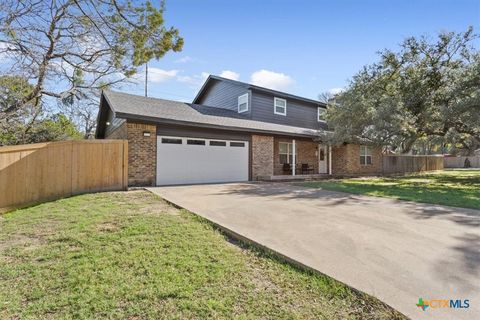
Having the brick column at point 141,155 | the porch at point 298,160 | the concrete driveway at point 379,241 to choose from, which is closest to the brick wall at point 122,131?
the brick column at point 141,155

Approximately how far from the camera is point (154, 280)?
2744mm

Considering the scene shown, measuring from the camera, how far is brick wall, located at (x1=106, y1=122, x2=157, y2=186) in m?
9.71

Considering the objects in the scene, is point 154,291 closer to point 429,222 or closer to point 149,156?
point 429,222

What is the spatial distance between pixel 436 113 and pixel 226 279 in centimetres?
1418

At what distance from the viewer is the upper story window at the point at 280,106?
16031 mm

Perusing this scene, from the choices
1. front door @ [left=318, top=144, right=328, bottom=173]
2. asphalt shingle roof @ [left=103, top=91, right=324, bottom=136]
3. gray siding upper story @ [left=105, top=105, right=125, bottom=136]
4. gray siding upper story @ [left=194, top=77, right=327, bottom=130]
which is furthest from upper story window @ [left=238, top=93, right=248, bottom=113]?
gray siding upper story @ [left=105, top=105, right=125, bottom=136]

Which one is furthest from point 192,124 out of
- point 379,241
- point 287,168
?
point 379,241

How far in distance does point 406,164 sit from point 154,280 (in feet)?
79.3

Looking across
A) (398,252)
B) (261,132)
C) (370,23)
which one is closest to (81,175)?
(261,132)

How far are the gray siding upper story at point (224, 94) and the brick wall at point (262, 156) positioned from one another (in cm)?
254

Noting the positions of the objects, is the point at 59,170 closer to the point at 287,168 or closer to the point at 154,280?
the point at 154,280

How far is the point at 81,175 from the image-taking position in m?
8.45

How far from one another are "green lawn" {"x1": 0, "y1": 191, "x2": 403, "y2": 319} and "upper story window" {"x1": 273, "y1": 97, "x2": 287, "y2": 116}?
41.6 ft

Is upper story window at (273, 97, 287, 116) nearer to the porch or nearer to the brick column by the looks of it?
the porch
